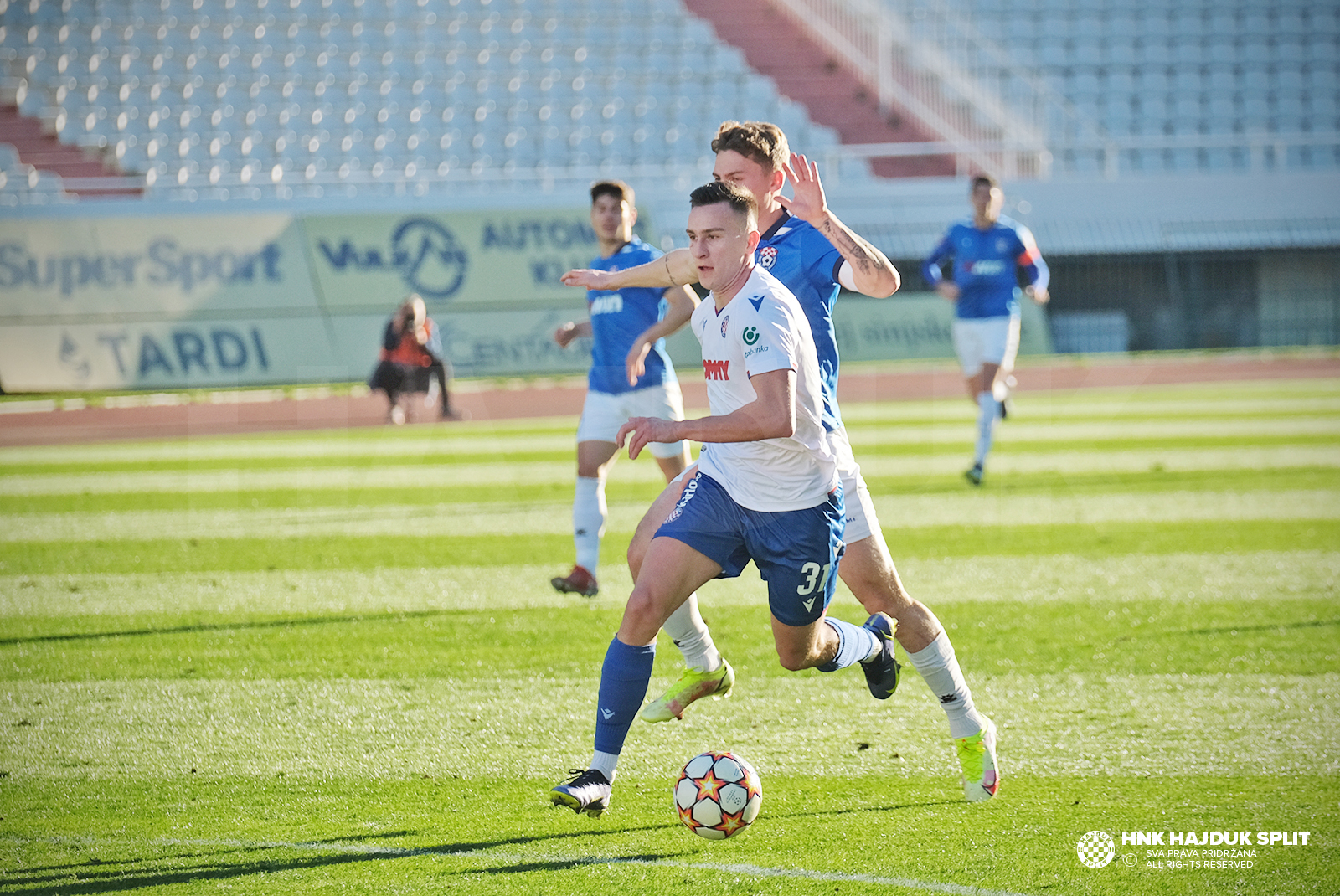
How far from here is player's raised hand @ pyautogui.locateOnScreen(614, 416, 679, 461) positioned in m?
3.78

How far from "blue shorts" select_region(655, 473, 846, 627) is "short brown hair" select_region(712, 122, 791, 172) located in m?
1.24

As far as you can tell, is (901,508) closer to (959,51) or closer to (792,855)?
(792,855)

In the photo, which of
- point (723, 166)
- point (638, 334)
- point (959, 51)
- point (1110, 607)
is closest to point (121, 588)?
point (638, 334)

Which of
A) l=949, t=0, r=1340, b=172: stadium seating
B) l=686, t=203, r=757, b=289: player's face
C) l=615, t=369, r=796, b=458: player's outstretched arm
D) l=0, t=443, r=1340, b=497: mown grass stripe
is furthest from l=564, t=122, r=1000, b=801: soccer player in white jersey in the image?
l=949, t=0, r=1340, b=172: stadium seating

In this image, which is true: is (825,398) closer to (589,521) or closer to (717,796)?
(717,796)

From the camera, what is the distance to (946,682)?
4.48m

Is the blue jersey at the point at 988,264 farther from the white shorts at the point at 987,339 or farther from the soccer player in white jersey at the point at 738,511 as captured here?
the soccer player in white jersey at the point at 738,511

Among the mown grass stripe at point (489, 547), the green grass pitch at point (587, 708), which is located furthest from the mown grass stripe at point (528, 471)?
the mown grass stripe at point (489, 547)

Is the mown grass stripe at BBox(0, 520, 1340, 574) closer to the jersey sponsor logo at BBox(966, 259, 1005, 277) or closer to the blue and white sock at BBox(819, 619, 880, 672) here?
the jersey sponsor logo at BBox(966, 259, 1005, 277)

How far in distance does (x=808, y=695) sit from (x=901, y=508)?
5217 mm

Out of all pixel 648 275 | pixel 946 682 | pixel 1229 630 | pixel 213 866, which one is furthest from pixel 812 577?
pixel 1229 630

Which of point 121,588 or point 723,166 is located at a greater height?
point 723,166

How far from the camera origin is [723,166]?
4703 mm

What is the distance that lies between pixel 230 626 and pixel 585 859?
12.2ft
